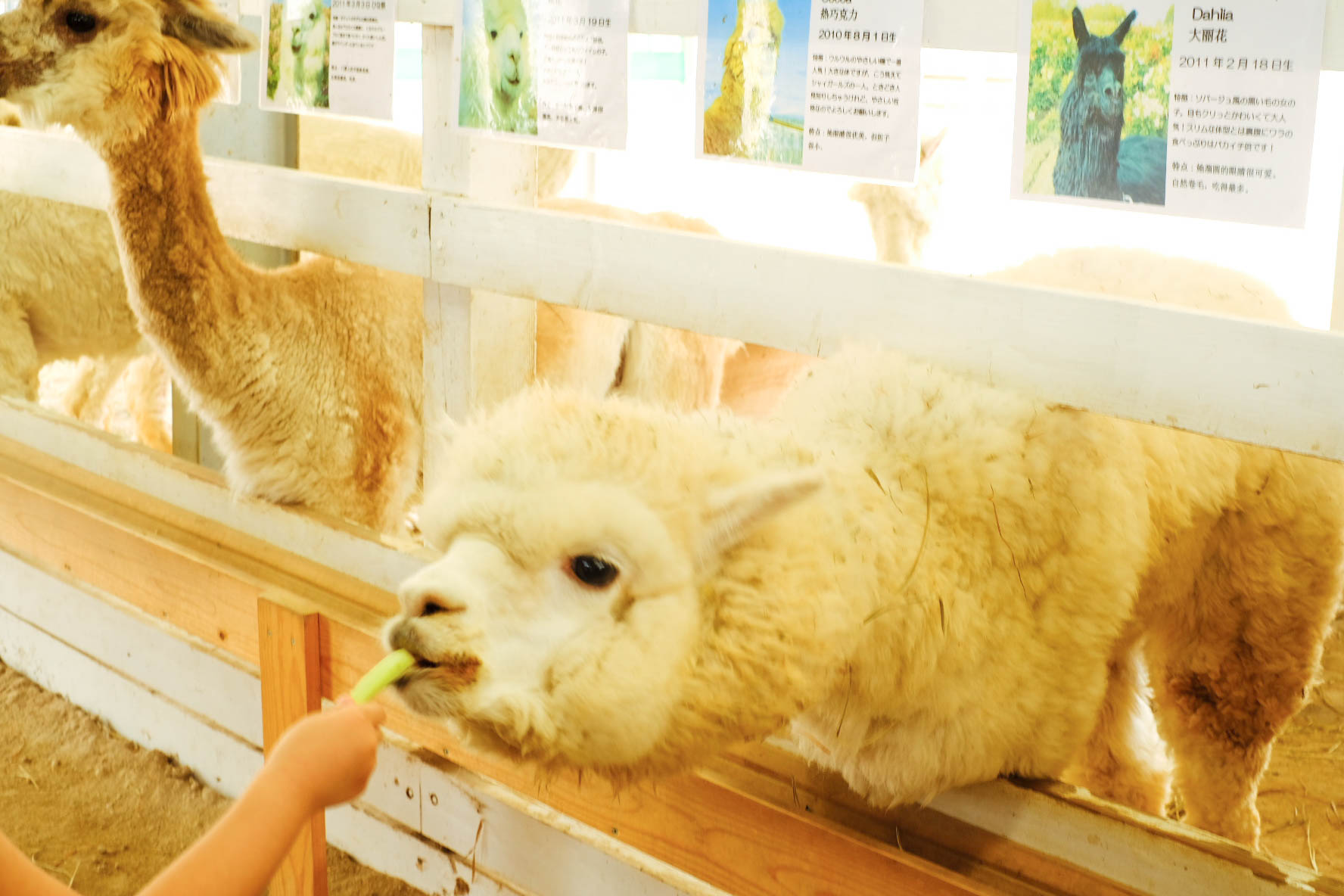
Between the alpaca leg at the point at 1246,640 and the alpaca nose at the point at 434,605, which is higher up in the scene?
the alpaca nose at the point at 434,605

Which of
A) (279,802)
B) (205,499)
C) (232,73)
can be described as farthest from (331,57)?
(279,802)

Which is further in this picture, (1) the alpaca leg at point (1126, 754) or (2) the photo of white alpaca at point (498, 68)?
(1) the alpaca leg at point (1126, 754)

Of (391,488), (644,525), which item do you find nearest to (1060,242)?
(391,488)

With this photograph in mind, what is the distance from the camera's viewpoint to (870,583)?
1.70m

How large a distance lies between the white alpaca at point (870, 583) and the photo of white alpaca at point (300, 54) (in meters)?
1.39

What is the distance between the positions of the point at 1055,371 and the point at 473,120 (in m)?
1.25

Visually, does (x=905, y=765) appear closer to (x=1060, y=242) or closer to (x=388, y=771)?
(x=388, y=771)

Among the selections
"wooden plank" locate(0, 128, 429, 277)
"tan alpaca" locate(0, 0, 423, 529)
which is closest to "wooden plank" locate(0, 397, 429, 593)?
"tan alpaca" locate(0, 0, 423, 529)

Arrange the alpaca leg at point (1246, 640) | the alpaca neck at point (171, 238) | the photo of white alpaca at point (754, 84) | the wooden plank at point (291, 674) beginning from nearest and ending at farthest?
the photo of white alpaca at point (754, 84) → the alpaca leg at point (1246, 640) → the wooden plank at point (291, 674) → the alpaca neck at point (171, 238)

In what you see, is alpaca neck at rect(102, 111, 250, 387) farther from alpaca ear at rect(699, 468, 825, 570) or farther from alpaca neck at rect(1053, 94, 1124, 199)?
alpaca neck at rect(1053, 94, 1124, 199)

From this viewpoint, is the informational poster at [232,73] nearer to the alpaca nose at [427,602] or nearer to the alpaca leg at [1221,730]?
the alpaca nose at [427,602]

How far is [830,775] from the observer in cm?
206

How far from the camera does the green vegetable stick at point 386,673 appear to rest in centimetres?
147

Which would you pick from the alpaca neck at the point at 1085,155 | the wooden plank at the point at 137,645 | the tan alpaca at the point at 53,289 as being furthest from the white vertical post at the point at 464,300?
the tan alpaca at the point at 53,289
